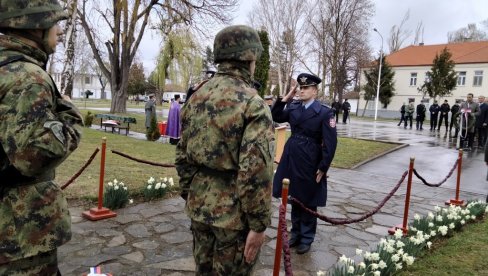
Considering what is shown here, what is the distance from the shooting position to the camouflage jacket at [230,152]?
90.9 inches

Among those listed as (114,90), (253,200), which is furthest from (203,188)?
(114,90)

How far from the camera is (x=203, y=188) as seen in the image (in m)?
2.53

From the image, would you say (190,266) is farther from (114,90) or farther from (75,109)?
(114,90)

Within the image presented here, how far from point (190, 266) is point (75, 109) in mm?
2539

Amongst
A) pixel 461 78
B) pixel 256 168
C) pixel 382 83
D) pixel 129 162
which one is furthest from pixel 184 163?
pixel 461 78

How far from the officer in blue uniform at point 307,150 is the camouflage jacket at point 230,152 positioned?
2.13 metres

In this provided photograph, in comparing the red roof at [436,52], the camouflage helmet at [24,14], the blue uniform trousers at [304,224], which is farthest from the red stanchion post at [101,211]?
the red roof at [436,52]

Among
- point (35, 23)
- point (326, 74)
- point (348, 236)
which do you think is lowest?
point (348, 236)

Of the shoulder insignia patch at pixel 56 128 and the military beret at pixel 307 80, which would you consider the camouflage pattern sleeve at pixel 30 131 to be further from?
the military beret at pixel 307 80

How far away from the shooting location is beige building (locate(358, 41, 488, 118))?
48.4m

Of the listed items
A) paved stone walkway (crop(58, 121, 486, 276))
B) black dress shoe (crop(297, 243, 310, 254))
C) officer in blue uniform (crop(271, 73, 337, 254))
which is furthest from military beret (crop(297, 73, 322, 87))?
paved stone walkway (crop(58, 121, 486, 276))

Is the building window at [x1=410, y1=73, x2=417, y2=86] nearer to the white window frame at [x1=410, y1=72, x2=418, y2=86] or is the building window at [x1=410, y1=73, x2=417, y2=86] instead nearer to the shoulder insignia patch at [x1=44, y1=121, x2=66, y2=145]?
the white window frame at [x1=410, y1=72, x2=418, y2=86]

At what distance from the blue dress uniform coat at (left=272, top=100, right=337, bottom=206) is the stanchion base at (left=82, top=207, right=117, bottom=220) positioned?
97.0 inches

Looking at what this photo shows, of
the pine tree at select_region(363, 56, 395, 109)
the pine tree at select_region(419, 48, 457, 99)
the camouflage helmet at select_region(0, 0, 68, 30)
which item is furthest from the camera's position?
the pine tree at select_region(363, 56, 395, 109)
